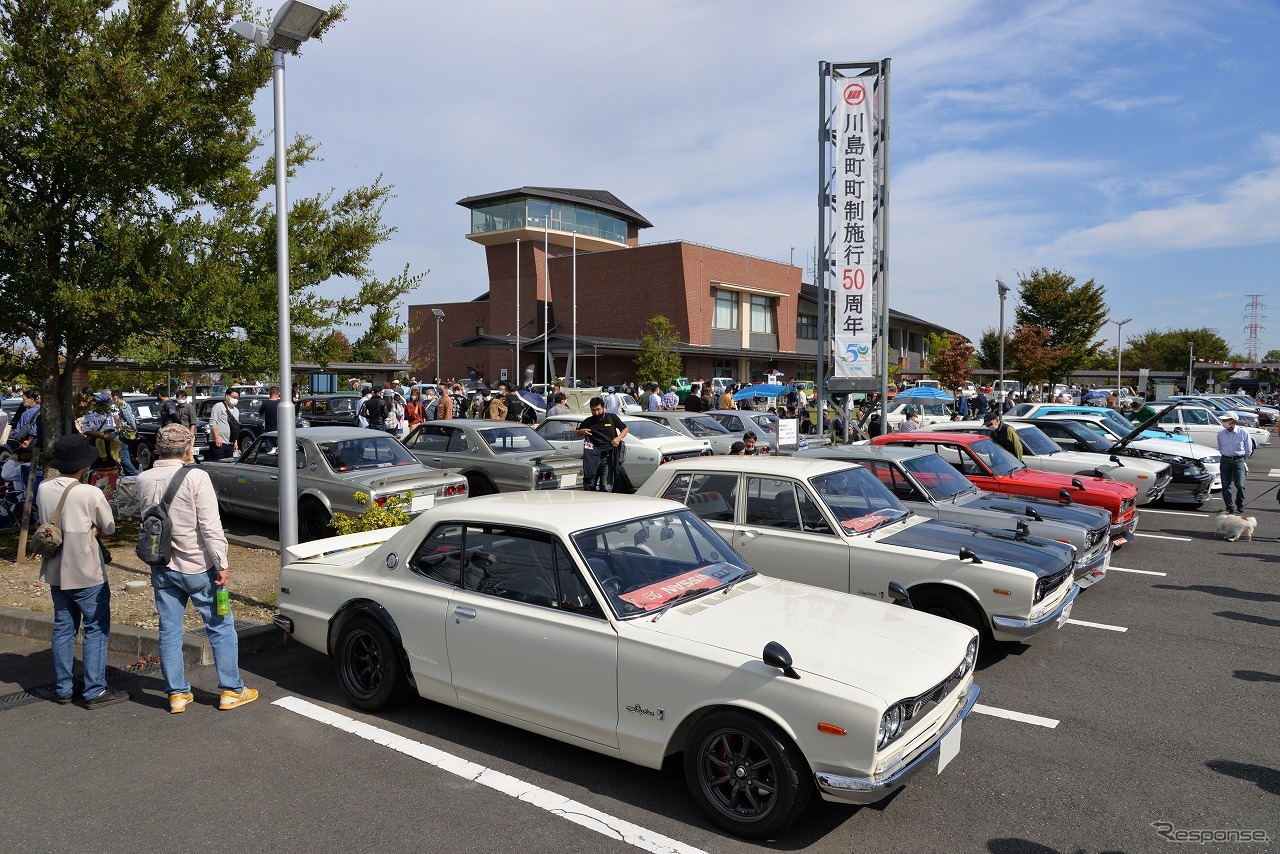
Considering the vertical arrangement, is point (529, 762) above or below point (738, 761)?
below

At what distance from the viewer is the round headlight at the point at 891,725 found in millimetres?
3592

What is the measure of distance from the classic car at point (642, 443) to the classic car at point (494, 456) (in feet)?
4.74

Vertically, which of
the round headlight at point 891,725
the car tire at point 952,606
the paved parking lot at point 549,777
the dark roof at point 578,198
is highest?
the dark roof at point 578,198

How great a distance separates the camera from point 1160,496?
13656 mm

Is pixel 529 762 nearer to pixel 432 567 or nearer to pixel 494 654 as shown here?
pixel 494 654

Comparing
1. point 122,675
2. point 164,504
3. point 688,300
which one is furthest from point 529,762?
point 688,300

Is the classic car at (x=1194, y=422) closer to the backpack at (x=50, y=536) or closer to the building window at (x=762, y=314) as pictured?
the backpack at (x=50, y=536)

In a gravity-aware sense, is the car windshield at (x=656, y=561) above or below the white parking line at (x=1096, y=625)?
above

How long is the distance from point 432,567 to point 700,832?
2.19 metres

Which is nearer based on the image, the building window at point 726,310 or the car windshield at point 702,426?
the car windshield at point 702,426

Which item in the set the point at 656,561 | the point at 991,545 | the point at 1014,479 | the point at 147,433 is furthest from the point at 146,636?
the point at 147,433

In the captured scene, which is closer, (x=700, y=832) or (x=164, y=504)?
(x=700, y=832)

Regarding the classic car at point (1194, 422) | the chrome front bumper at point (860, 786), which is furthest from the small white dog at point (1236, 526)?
the classic car at point (1194, 422)

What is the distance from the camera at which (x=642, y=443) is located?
1545 cm
